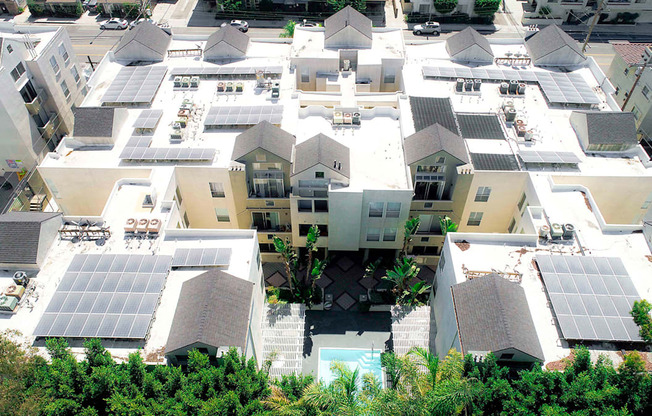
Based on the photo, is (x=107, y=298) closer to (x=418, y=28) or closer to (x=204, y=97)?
(x=204, y=97)

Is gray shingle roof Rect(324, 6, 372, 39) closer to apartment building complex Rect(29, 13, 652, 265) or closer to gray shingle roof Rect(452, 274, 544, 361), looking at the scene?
apartment building complex Rect(29, 13, 652, 265)

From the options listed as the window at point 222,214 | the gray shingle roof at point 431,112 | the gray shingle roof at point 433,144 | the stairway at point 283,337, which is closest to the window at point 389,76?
the gray shingle roof at point 431,112

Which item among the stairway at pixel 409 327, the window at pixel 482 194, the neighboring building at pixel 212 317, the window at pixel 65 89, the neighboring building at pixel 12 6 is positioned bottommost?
the neighboring building at pixel 212 317

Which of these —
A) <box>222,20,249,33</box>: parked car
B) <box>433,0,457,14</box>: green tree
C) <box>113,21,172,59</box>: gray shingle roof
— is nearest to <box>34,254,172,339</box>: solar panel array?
<box>113,21,172,59</box>: gray shingle roof

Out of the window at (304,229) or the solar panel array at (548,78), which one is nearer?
the window at (304,229)

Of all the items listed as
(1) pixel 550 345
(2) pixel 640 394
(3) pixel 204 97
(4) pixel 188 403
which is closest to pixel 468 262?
(1) pixel 550 345

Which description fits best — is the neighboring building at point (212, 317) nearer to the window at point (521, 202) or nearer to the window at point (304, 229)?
the window at point (304, 229)

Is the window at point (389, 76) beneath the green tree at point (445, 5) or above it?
beneath
